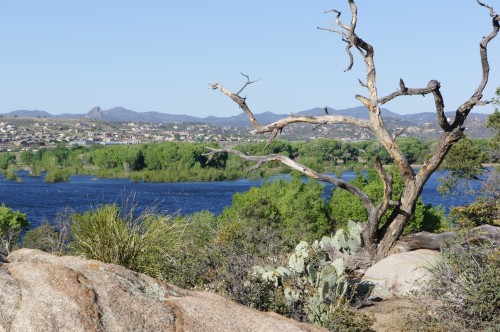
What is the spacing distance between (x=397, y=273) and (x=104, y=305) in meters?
6.71

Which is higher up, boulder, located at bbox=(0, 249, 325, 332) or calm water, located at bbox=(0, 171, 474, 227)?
boulder, located at bbox=(0, 249, 325, 332)

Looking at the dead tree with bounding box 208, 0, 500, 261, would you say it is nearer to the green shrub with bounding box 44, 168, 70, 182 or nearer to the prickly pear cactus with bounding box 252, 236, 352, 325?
the prickly pear cactus with bounding box 252, 236, 352, 325

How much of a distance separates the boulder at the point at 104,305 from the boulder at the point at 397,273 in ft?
16.5

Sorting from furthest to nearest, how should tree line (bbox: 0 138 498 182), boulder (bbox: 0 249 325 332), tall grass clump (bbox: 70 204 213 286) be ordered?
1. tree line (bbox: 0 138 498 182)
2. tall grass clump (bbox: 70 204 213 286)
3. boulder (bbox: 0 249 325 332)

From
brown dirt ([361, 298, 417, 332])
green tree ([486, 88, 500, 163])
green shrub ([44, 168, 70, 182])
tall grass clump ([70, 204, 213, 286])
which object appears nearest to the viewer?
brown dirt ([361, 298, 417, 332])

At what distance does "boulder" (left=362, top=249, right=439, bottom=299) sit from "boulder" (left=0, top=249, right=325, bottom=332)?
5.02 meters

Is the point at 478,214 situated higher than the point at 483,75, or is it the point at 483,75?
the point at 483,75

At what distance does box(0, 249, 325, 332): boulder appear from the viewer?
15.3ft

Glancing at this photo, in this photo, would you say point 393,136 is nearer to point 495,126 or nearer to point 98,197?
point 495,126

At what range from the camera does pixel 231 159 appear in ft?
400

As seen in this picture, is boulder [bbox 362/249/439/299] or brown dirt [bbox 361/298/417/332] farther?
boulder [bbox 362/249/439/299]

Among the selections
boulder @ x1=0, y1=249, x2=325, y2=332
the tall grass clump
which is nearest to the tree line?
the tall grass clump

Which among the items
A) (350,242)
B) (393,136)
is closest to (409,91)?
(393,136)

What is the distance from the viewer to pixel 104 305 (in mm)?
4973
